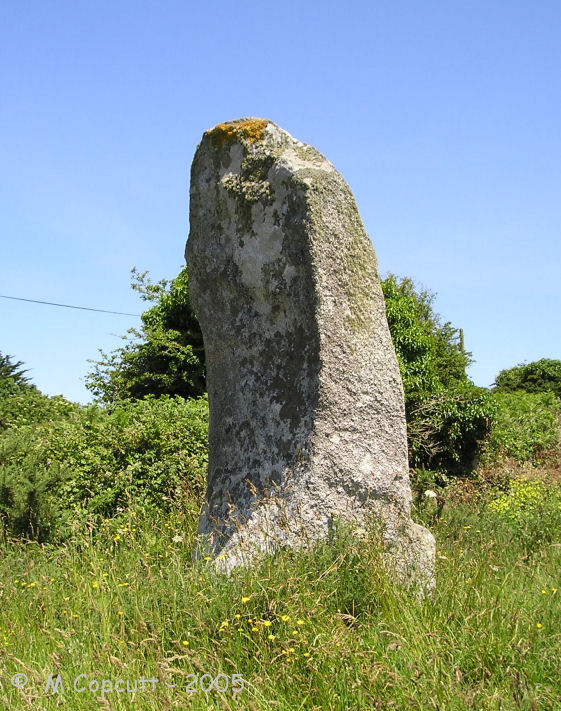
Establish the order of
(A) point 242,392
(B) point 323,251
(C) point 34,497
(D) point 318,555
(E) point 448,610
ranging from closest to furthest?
(E) point 448,610 → (D) point 318,555 → (B) point 323,251 → (A) point 242,392 → (C) point 34,497

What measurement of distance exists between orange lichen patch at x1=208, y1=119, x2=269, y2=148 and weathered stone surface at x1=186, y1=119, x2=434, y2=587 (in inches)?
0.6

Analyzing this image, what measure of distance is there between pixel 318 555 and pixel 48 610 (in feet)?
5.61

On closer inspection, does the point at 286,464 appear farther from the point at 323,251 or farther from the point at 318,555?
the point at 323,251

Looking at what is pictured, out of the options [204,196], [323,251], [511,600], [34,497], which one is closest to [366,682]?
[511,600]

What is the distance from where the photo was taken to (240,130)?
5105 mm

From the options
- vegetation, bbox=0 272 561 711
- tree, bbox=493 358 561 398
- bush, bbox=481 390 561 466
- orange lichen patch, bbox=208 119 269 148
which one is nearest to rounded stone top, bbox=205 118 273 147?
orange lichen patch, bbox=208 119 269 148

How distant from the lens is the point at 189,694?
304 cm

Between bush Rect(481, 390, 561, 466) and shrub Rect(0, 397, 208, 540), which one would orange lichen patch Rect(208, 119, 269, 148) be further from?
bush Rect(481, 390, 561, 466)

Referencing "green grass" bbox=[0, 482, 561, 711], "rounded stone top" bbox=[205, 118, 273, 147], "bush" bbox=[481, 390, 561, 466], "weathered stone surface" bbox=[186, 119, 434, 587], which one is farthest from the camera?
"bush" bbox=[481, 390, 561, 466]

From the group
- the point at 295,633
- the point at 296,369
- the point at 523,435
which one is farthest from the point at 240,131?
the point at 523,435

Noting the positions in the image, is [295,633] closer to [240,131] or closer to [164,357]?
[240,131]

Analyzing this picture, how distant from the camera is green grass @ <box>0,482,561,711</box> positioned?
299 cm

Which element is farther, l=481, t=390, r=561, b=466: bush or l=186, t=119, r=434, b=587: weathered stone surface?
l=481, t=390, r=561, b=466: bush

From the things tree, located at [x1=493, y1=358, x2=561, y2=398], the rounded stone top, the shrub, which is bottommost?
the shrub
